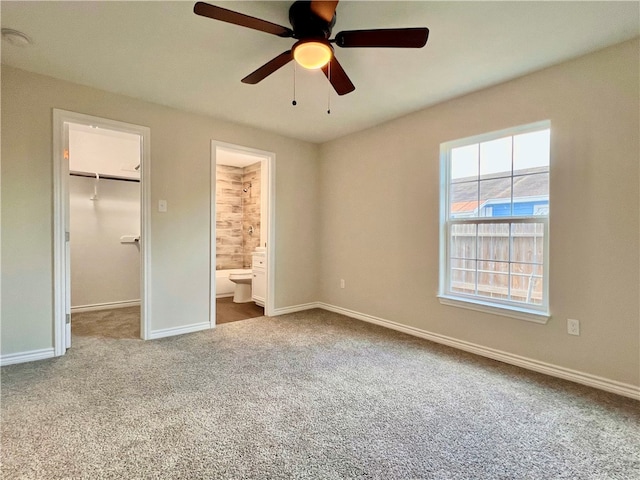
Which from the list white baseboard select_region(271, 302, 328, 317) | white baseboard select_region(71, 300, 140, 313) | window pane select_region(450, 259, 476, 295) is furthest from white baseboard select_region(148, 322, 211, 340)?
window pane select_region(450, 259, 476, 295)

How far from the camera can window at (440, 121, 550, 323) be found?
255 centimetres

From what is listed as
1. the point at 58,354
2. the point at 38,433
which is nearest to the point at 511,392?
the point at 38,433

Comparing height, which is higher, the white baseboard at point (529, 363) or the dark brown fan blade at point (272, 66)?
the dark brown fan blade at point (272, 66)

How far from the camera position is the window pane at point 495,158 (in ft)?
9.07

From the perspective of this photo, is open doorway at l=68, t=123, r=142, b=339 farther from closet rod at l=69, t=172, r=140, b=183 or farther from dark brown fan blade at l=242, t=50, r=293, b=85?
dark brown fan blade at l=242, t=50, r=293, b=85

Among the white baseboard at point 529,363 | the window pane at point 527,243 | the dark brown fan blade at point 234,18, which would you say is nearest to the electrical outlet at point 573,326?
the white baseboard at point 529,363

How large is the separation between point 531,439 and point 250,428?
153 centimetres

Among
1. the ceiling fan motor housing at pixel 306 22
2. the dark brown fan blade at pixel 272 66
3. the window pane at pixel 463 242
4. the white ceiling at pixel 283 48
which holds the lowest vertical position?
the window pane at pixel 463 242

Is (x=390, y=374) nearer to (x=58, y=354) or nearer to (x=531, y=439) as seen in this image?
(x=531, y=439)

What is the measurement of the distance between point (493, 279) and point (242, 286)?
3693mm

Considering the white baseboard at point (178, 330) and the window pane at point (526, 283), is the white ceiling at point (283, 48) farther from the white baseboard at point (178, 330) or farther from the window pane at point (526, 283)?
the white baseboard at point (178, 330)

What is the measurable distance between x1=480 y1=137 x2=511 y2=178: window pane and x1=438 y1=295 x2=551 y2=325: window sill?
1192 mm

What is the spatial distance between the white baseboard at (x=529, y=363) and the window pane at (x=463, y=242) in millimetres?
843

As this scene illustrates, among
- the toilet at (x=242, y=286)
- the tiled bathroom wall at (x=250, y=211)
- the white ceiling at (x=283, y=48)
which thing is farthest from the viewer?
the tiled bathroom wall at (x=250, y=211)
